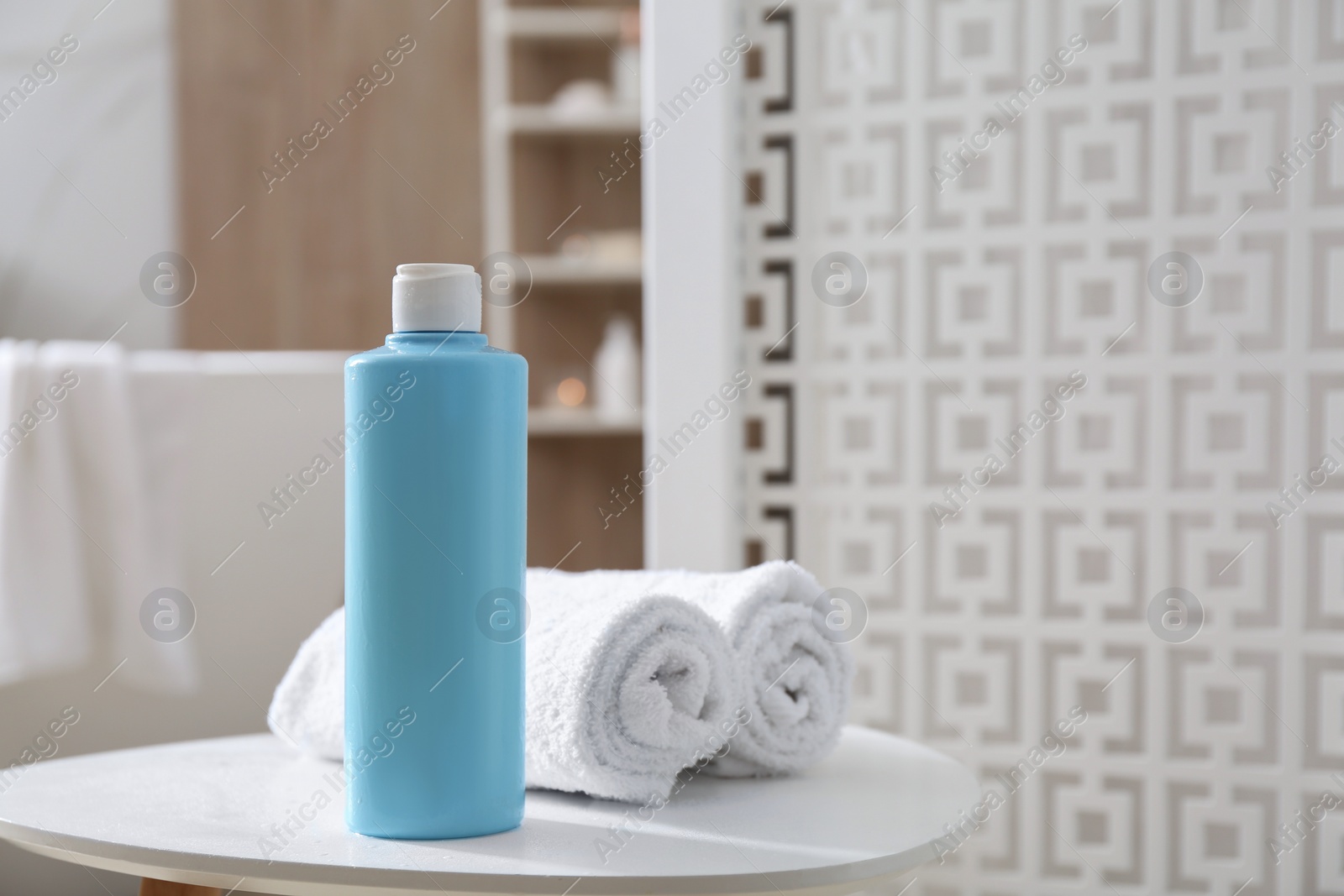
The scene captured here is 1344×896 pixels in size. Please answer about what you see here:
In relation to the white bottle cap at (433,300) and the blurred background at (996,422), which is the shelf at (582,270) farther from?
the white bottle cap at (433,300)

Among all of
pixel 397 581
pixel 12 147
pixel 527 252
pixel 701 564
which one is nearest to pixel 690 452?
pixel 701 564

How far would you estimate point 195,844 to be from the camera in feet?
1.39

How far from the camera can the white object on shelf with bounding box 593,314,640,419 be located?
2.28 m

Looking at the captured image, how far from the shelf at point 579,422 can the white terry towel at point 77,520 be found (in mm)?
1148

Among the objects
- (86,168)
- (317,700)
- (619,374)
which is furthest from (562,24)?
(317,700)

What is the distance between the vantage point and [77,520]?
107 cm

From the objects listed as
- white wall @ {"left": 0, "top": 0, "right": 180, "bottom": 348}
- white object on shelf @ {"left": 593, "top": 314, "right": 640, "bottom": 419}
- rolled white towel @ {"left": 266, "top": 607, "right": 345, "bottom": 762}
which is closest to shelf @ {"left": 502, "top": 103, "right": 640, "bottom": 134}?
white object on shelf @ {"left": 593, "top": 314, "right": 640, "bottom": 419}

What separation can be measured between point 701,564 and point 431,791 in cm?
72

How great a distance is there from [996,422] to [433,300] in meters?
0.75

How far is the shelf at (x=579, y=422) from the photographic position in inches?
87.0

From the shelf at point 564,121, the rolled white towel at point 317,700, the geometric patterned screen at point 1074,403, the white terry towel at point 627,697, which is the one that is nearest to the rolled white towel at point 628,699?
the white terry towel at point 627,697

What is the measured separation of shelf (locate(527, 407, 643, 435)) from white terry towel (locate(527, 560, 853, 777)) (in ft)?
5.32

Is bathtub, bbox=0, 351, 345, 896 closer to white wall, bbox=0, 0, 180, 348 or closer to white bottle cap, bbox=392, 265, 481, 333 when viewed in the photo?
white bottle cap, bbox=392, 265, 481, 333

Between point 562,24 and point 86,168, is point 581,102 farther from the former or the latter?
point 86,168
